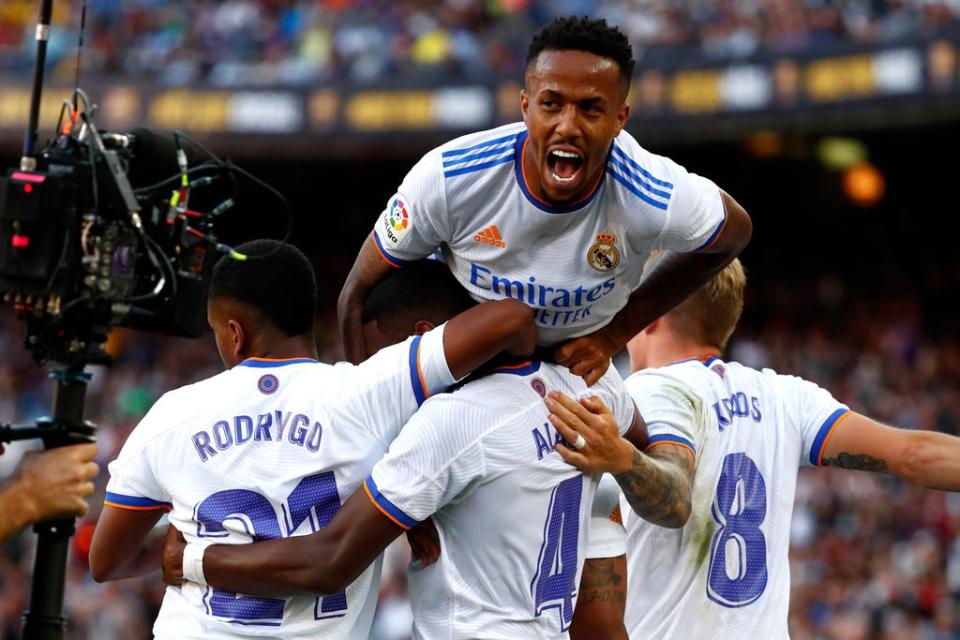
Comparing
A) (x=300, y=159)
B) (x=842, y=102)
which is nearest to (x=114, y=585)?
(x=300, y=159)

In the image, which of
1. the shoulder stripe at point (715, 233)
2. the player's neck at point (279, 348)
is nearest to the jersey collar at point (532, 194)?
the shoulder stripe at point (715, 233)

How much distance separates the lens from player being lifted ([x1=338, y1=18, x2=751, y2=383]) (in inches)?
141

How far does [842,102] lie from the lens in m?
13.5

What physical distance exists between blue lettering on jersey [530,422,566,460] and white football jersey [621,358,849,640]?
0.64m

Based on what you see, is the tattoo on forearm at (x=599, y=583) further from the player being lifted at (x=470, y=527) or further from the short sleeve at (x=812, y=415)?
the short sleeve at (x=812, y=415)

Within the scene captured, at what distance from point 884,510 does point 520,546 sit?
28.9 ft

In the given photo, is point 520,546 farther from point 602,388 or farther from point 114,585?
point 114,585

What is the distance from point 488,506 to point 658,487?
21.6 inches

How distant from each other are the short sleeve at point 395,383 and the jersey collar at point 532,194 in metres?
0.41

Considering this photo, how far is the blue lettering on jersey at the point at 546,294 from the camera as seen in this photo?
371cm

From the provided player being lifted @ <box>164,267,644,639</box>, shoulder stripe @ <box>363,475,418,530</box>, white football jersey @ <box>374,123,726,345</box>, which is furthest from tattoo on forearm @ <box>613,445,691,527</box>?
shoulder stripe @ <box>363,475,418,530</box>

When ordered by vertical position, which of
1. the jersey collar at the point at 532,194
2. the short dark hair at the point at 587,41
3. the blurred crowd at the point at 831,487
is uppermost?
the short dark hair at the point at 587,41

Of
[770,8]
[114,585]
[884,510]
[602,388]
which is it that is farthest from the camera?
[770,8]

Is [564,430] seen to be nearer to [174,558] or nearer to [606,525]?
[606,525]
